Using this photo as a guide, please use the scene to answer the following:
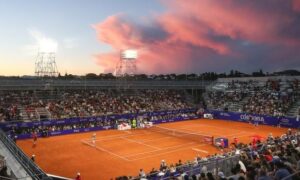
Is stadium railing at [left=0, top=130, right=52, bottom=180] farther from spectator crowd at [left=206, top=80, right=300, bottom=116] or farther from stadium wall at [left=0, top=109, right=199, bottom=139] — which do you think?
spectator crowd at [left=206, top=80, right=300, bottom=116]

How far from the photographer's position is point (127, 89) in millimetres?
66062

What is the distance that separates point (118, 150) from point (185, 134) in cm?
1301

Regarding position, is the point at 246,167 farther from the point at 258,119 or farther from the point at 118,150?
the point at 258,119

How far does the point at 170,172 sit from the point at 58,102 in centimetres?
3920

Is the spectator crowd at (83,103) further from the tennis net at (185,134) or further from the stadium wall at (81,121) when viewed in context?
the tennis net at (185,134)

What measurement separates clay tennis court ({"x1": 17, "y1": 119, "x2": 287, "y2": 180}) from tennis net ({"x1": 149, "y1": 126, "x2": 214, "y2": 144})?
0.92 metres

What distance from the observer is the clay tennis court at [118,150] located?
89.0 ft

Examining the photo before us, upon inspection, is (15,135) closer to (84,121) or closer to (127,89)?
(84,121)

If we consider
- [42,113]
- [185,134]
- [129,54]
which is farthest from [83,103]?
[185,134]

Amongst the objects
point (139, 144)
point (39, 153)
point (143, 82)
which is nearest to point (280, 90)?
point (143, 82)

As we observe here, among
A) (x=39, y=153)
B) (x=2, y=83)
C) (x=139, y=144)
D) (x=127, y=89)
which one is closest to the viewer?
(x=39, y=153)

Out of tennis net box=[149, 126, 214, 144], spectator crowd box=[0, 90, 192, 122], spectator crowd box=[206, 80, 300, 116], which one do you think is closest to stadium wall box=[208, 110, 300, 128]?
spectator crowd box=[206, 80, 300, 116]

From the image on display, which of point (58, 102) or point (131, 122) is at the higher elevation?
point (58, 102)

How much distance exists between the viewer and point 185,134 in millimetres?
43531
